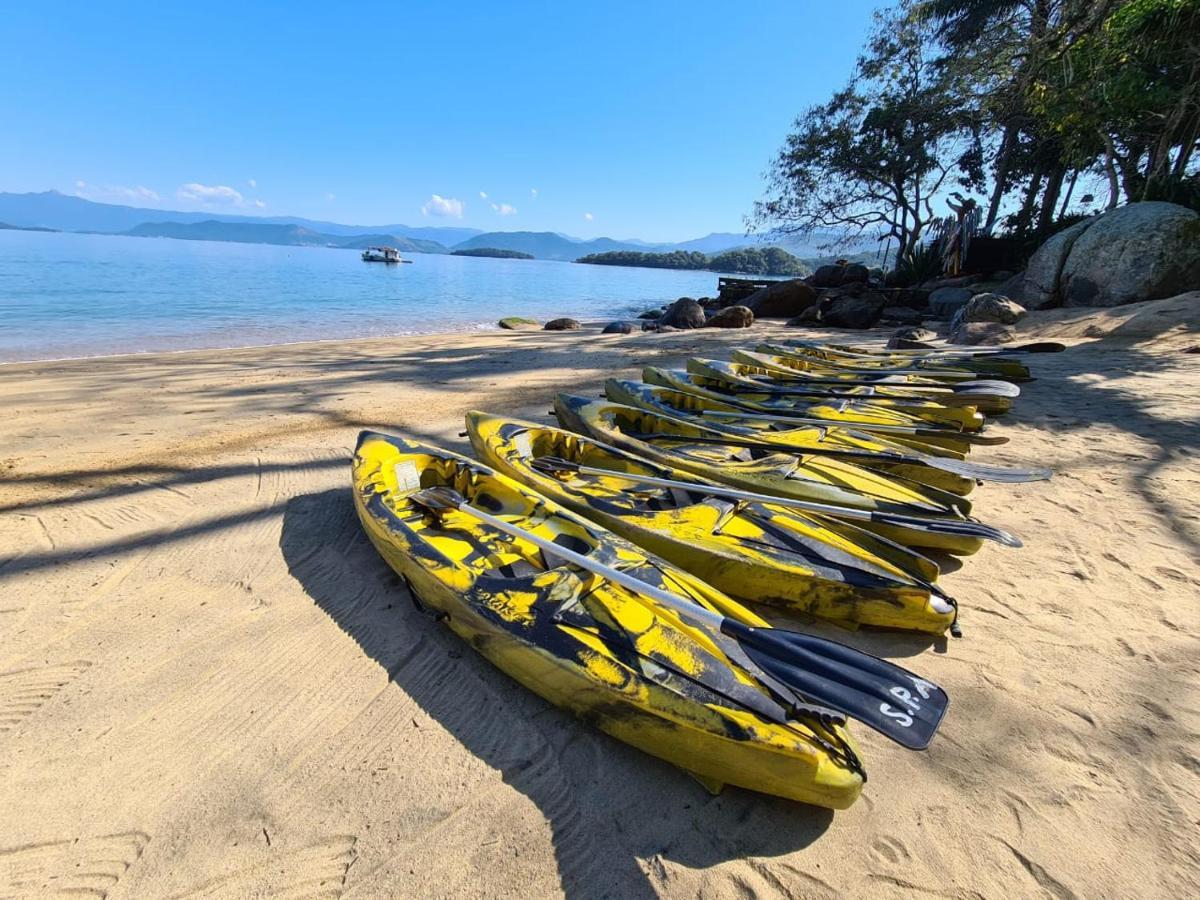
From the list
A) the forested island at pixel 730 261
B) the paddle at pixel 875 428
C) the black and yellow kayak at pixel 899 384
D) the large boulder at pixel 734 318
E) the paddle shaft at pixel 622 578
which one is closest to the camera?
the paddle shaft at pixel 622 578

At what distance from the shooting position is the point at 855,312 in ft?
52.7

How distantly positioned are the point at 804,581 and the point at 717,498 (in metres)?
0.84

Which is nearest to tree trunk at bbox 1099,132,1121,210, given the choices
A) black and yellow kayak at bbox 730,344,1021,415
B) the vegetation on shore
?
the vegetation on shore

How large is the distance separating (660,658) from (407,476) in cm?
230

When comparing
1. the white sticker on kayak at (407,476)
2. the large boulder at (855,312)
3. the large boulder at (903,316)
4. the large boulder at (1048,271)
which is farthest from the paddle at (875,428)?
the large boulder at (903,316)

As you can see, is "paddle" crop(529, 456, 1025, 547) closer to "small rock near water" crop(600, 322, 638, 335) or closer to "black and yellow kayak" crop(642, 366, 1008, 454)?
"black and yellow kayak" crop(642, 366, 1008, 454)

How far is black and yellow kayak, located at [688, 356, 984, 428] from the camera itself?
543 cm

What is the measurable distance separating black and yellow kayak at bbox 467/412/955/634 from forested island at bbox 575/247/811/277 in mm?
80985

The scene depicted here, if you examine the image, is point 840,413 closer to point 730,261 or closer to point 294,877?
point 294,877

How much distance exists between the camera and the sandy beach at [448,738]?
5.37 feet

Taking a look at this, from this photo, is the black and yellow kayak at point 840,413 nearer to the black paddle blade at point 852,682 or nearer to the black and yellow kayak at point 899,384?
the black and yellow kayak at point 899,384

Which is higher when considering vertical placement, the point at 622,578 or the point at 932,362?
the point at 932,362

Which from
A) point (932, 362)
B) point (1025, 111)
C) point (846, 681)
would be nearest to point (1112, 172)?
point (1025, 111)

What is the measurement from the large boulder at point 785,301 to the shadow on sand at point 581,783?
19689 millimetres
